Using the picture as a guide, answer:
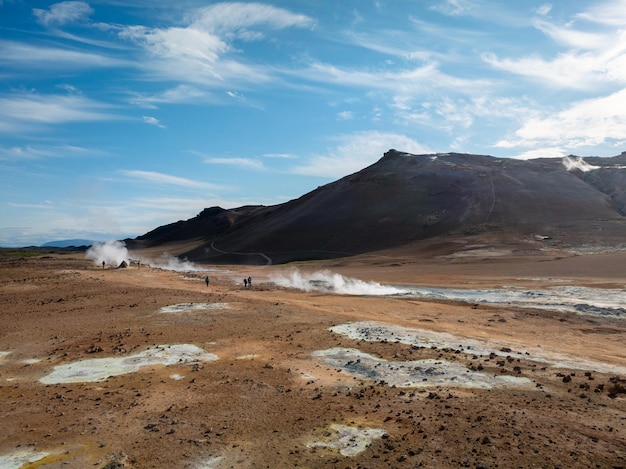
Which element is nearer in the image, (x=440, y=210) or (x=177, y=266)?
(x=177, y=266)

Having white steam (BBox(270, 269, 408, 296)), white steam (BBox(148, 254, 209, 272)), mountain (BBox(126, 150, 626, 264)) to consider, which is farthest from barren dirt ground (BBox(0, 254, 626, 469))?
mountain (BBox(126, 150, 626, 264))

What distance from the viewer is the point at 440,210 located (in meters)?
104

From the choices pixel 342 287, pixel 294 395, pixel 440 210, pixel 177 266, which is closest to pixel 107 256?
pixel 177 266

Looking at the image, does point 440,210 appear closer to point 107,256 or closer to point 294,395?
point 107,256

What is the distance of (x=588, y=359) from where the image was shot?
16734 mm

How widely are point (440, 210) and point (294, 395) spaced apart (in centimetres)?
9593

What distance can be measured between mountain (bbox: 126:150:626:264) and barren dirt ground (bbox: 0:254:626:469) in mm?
65404

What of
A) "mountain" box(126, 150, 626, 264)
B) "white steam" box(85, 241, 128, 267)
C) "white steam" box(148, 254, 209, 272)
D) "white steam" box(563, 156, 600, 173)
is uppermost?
"white steam" box(563, 156, 600, 173)

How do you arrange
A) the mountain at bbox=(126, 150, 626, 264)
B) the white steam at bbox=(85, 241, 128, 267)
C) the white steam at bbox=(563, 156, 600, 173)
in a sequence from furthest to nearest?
the white steam at bbox=(563, 156, 600, 173) → the mountain at bbox=(126, 150, 626, 264) → the white steam at bbox=(85, 241, 128, 267)

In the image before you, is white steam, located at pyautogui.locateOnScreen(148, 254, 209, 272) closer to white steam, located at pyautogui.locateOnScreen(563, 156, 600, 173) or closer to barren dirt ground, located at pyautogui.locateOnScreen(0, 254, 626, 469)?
barren dirt ground, located at pyautogui.locateOnScreen(0, 254, 626, 469)

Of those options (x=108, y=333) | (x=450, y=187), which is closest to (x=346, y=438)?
(x=108, y=333)

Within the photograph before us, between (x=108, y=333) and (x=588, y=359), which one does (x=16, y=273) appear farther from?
(x=588, y=359)

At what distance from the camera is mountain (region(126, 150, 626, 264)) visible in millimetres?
89375

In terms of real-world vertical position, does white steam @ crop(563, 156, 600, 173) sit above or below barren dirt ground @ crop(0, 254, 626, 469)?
above
